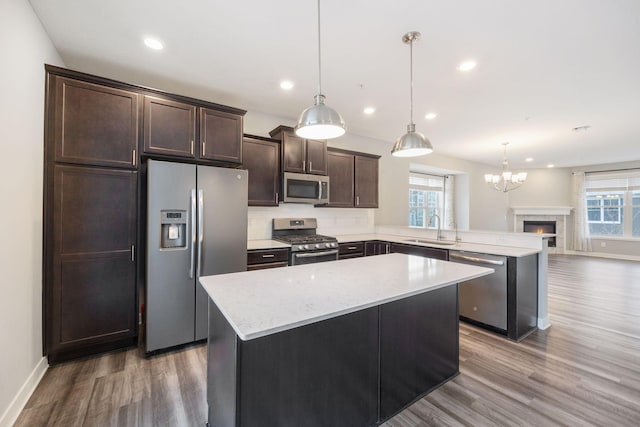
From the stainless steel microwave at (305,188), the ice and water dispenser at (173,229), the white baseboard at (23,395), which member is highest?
the stainless steel microwave at (305,188)

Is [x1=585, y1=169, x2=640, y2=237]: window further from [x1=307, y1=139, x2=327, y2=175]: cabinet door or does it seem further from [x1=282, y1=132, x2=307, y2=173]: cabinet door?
[x1=282, y1=132, x2=307, y2=173]: cabinet door

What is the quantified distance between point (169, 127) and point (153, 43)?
71 centimetres

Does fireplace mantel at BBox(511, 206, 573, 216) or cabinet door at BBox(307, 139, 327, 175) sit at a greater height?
cabinet door at BBox(307, 139, 327, 175)

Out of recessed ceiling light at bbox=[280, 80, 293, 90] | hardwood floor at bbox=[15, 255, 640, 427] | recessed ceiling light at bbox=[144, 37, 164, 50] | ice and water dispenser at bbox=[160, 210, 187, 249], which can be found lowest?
hardwood floor at bbox=[15, 255, 640, 427]

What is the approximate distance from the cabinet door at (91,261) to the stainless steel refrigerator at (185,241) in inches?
10.6

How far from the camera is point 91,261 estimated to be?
236 centimetres

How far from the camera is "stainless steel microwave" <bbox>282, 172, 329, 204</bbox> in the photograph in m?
3.69

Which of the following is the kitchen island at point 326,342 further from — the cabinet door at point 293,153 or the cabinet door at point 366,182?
the cabinet door at point 366,182

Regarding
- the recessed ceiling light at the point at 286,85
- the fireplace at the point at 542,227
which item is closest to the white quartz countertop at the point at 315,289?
the recessed ceiling light at the point at 286,85

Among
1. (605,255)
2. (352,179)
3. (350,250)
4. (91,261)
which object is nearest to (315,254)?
(350,250)

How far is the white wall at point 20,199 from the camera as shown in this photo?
64.2 inches

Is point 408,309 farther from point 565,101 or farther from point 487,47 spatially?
point 565,101

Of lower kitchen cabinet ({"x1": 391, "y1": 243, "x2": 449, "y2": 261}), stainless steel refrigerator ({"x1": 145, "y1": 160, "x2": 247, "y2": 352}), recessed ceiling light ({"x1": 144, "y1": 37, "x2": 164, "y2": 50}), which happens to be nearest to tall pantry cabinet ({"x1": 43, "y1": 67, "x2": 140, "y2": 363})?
stainless steel refrigerator ({"x1": 145, "y1": 160, "x2": 247, "y2": 352})

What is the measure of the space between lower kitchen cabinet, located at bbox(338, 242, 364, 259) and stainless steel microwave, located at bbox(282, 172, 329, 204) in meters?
0.73
